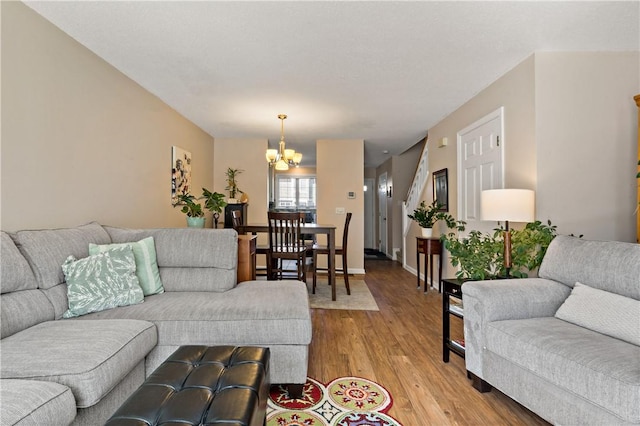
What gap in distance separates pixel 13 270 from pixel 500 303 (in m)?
2.56

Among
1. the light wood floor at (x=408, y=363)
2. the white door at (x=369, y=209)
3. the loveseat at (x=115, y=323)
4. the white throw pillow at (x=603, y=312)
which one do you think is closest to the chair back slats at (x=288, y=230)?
the light wood floor at (x=408, y=363)

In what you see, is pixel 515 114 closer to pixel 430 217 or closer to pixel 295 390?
pixel 430 217

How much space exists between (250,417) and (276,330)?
2.61ft

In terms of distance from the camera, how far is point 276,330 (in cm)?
178

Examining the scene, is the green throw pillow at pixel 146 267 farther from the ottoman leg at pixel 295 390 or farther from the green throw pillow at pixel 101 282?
the ottoman leg at pixel 295 390

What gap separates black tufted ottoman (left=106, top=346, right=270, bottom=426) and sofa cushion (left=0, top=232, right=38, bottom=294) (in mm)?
922

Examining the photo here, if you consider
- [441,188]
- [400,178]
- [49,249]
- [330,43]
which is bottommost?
[49,249]

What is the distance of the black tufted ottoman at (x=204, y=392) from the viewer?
0.97 meters

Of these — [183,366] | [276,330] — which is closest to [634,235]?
[276,330]

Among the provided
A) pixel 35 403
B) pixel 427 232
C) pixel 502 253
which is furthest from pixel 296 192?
pixel 35 403

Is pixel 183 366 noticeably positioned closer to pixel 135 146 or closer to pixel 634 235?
pixel 135 146

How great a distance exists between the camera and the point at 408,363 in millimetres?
2232

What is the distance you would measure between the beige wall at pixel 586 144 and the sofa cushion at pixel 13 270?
3440 mm

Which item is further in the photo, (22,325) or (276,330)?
(276,330)
